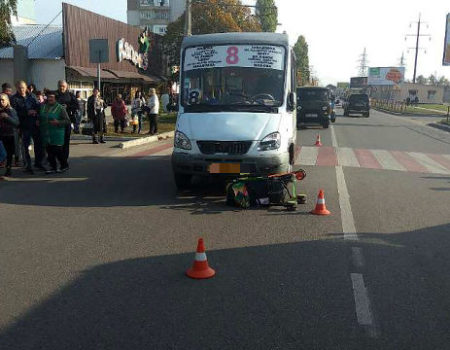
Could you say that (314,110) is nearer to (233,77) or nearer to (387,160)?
(387,160)

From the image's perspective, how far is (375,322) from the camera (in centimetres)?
388

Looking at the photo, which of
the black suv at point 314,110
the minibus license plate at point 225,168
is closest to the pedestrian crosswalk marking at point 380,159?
the minibus license plate at point 225,168

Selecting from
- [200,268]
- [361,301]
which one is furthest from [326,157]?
[361,301]

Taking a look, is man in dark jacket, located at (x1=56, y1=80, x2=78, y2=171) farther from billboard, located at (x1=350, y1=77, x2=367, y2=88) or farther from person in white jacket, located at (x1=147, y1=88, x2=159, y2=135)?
billboard, located at (x1=350, y1=77, x2=367, y2=88)

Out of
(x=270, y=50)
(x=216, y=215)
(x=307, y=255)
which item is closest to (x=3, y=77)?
(x=270, y=50)

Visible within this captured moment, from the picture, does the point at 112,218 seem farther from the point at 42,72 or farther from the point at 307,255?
the point at 42,72

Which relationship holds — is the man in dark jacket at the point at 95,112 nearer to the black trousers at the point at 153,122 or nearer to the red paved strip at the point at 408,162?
the black trousers at the point at 153,122

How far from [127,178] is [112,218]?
3.39 m

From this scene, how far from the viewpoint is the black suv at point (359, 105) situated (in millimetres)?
39406

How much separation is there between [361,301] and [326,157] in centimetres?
1013

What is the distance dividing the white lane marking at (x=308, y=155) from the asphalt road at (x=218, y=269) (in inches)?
134

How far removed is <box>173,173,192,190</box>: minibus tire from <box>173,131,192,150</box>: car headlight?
1.72ft

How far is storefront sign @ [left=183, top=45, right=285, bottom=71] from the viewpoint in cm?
931

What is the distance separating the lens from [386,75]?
3969 inches
